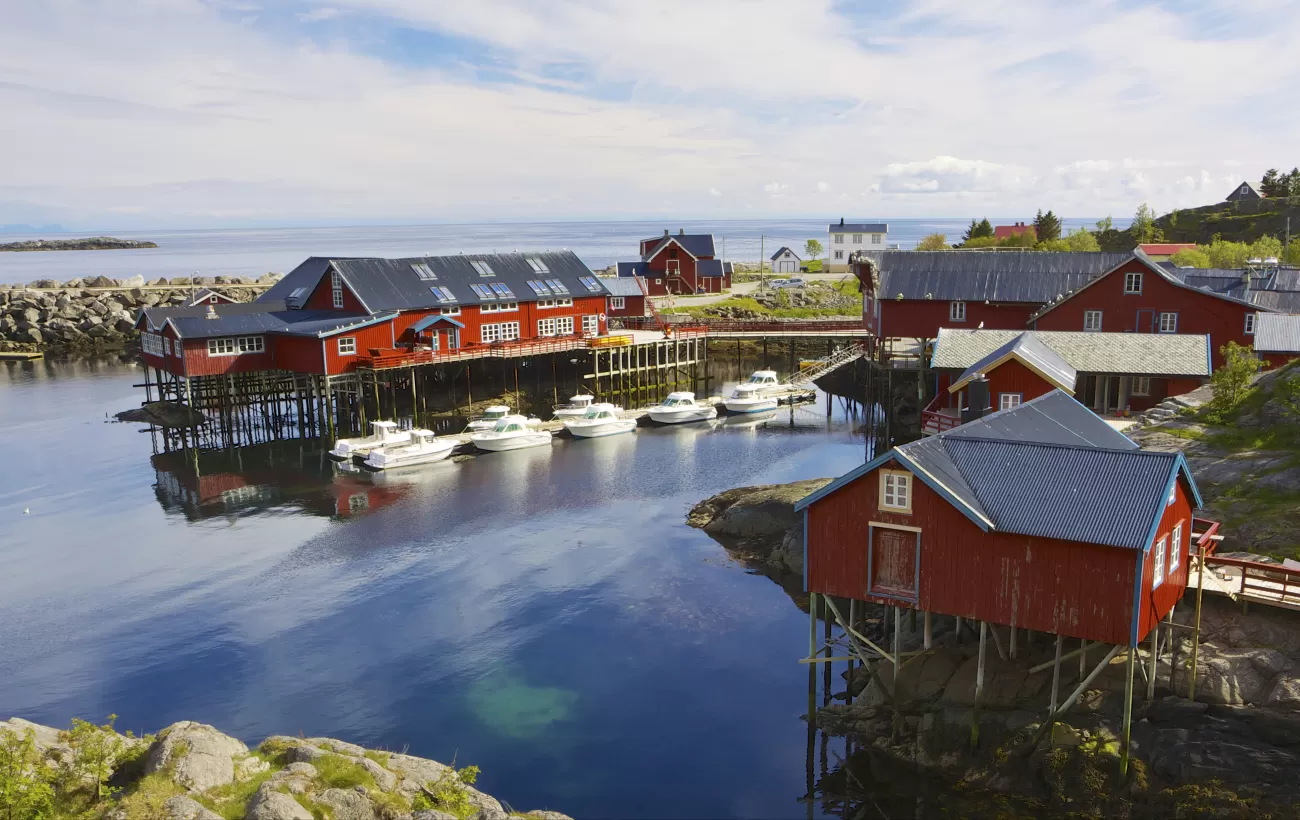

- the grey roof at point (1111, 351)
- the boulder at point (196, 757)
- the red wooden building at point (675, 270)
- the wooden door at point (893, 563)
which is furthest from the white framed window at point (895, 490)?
the red wooden building at point (675, 270)

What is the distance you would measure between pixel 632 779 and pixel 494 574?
44.5 ft

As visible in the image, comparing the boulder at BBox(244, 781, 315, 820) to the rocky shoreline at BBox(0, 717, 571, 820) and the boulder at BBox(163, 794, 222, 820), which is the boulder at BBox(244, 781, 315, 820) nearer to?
the rocky shoreline at BBox(0, 717, 571, 820)

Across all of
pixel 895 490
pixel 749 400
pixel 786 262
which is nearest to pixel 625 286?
pixel 749 400

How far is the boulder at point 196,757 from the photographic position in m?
17.2

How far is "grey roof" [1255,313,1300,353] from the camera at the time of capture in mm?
43625

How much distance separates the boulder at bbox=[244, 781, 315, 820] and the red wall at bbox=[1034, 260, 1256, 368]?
46060 millimetres

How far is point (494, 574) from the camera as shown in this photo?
34.8 metres

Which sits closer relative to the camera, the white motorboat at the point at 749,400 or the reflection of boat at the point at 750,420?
the reflection of boat at the point at 750,420

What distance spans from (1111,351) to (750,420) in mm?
23652

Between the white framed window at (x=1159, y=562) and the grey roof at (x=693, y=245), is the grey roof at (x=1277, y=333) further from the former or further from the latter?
the grey roof at (x=693, y=245)

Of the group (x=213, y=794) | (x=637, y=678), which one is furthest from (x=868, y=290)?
Result: (x=213, y=794)

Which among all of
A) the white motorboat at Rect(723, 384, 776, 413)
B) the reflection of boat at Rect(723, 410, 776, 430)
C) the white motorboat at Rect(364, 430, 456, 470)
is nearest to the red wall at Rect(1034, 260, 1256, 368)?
the reflection of boat at Rect(723, 410, 776, 430)

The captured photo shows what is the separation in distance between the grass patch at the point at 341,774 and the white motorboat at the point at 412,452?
104 feet

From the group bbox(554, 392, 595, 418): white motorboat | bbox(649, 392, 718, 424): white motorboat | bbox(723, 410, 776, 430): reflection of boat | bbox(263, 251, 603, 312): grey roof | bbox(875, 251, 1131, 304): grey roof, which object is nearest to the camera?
bbox(875, 251, 1131, 304): grey roof
